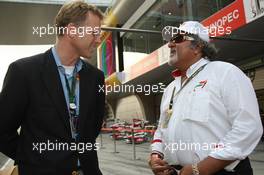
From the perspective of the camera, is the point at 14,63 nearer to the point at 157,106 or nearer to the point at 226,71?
the point at 226,71

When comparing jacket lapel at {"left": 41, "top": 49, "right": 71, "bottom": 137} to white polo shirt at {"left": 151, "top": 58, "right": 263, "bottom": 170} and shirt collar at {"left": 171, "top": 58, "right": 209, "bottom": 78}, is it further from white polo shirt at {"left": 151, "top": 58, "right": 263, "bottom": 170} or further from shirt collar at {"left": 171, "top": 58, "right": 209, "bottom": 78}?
shirt collar at {"left": 171, "top": 58, "right": 209, "bottom": 78}

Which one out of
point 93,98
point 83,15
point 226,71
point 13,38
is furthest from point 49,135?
point 13,38

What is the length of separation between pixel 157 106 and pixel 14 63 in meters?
22.7

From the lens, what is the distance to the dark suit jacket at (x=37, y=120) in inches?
63.1

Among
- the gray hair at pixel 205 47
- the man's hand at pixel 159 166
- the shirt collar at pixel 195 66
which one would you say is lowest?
the man's hand at pixel 159 166

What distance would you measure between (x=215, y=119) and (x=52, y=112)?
1.01 meters

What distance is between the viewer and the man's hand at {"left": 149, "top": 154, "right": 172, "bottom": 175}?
2.21 metres

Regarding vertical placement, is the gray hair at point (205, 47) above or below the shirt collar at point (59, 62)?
above

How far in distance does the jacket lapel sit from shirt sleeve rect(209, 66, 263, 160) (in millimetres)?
904

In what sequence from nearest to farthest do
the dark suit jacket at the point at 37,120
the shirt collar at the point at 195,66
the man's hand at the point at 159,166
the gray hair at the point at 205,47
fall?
the dark suit jacket at the point at 37,120, the man's hand at the point at 159,166, the shirt collar at the point at 195,66, the gray hair at the point at 205,47

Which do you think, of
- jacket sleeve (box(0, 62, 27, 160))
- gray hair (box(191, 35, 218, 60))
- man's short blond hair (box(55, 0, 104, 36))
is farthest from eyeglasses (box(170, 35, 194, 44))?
jacket sleeve (box(0, 62, 27, 160))

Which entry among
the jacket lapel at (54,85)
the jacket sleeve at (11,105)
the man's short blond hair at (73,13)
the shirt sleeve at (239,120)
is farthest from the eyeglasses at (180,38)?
the jacket sleeve at (11,105)

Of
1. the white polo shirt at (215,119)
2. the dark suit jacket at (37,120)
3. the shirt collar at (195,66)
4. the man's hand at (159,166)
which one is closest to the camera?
the dark suit jacket at (37,120)

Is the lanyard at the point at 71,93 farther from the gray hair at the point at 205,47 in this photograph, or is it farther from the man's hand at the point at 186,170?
the gray hair at the point at 205,47
